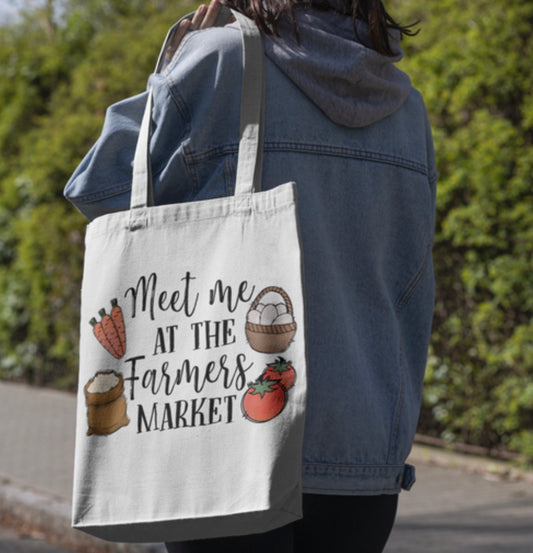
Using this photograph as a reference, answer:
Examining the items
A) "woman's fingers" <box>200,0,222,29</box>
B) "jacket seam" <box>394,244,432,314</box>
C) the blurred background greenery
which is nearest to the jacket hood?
"woman's fingers" <box>200,0,222,29</box>

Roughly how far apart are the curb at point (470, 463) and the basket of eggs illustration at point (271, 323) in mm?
4345

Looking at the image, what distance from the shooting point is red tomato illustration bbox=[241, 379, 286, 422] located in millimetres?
1257

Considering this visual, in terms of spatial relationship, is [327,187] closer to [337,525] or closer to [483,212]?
[337,525]

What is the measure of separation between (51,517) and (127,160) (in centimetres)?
370

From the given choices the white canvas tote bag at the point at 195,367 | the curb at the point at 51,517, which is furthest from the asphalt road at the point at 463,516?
the white canvas tote bag at the point at 195,367

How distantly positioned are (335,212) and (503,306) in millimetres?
4086

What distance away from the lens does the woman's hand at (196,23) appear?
1.55 metres

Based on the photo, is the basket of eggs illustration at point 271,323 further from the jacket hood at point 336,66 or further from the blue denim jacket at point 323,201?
the jacket hood at point 336,66

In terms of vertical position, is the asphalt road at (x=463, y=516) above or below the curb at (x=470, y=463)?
below

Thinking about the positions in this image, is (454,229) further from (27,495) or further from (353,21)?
(353,21)

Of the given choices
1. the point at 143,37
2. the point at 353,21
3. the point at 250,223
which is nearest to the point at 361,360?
the point at 250,223

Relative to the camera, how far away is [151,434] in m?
1.31

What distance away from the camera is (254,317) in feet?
4.24

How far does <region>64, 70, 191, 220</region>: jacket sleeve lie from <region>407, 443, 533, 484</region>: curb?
4339 mm
